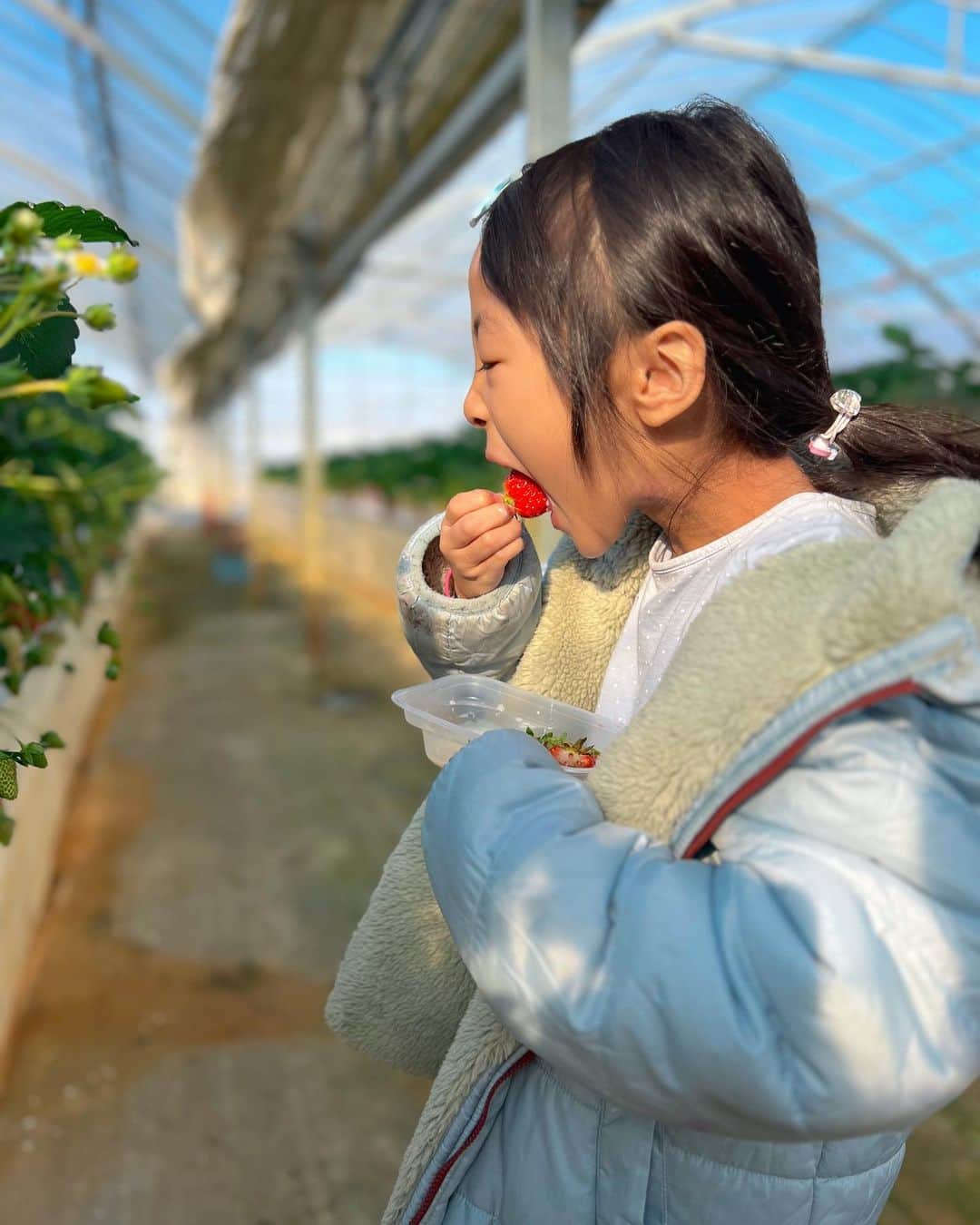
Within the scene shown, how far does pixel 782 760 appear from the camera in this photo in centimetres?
71

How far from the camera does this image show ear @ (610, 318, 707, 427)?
90cm

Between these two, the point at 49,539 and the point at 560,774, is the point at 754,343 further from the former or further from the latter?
the point at 49,539

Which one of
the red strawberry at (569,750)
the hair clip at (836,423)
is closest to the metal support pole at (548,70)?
the hair clip at (836,423)

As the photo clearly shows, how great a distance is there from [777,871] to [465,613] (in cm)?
55

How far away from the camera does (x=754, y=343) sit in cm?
93

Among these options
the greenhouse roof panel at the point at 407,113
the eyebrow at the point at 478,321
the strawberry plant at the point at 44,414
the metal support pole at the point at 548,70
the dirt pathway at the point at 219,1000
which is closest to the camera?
the strawberry plant at the point at 44,414

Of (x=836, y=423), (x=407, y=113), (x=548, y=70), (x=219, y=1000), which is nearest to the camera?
(x=836, y=423)

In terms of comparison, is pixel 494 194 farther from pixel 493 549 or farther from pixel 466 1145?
pixel 466 1145

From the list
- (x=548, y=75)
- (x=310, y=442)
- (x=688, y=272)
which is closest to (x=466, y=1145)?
(x=688, y=272)

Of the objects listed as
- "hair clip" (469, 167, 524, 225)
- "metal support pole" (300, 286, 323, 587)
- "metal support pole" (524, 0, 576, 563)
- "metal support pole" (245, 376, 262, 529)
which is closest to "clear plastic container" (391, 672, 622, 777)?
"hair clip" (469, 167, 524, 225)

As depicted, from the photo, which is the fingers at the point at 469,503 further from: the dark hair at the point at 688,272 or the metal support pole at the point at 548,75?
the metal support pole at the point at 548,75

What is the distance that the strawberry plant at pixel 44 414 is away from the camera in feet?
2.12

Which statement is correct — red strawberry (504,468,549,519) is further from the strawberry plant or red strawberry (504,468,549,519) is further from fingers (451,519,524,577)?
the strawberry plant

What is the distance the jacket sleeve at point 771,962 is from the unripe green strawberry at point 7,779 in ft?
2.12
